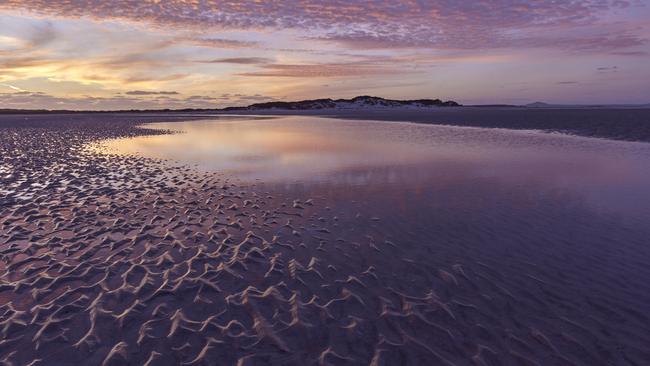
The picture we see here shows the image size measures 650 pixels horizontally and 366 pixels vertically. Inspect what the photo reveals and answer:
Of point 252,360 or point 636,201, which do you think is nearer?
point 252,360

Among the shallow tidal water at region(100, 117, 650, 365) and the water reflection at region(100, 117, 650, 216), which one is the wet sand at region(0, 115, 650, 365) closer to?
the shallow tidal water at region(100, 117, 650, 365)

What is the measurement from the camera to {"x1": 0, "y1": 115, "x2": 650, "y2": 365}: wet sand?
6.42 metres

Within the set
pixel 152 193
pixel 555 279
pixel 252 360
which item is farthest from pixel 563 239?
pixel 152 193

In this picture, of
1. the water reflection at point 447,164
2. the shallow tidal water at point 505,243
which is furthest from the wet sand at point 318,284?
the water reflection at point 447,164

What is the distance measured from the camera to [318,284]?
28.6ft

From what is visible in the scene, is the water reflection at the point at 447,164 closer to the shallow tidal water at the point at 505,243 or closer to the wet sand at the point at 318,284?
the shallow tidal water at the point at 505,243

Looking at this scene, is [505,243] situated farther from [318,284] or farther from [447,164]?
[447,164]

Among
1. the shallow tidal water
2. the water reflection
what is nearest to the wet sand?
the shallow tidal water

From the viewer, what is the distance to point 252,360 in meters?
6.11

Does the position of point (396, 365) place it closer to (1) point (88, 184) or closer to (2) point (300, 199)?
(2) point (300, 199)

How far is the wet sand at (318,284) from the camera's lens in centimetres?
642

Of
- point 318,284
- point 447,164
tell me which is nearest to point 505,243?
point 318,284

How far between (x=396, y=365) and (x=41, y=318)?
674 cm

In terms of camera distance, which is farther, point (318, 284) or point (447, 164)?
point (447, 164)
